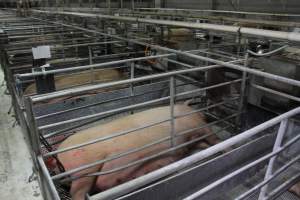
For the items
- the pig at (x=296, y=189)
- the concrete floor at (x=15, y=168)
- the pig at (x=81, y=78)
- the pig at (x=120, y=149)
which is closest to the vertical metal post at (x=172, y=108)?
the pig at (x=120, y=149)

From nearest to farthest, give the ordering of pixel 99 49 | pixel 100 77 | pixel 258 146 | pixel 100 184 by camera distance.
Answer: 1. pixel 258 146
2. pixel 100 184
3. pixel 100 77
4. pixel 99 49

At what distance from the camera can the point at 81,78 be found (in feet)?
11.0

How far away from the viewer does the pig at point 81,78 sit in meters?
3.17

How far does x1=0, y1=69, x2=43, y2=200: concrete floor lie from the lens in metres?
2.17

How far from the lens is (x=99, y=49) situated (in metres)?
4.02

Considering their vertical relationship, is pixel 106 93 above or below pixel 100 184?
above

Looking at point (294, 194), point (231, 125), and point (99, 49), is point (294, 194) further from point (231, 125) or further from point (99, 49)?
point (99, 49)

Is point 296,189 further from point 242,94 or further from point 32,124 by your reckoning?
point 32,124

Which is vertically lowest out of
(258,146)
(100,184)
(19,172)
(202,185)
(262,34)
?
(19,172)

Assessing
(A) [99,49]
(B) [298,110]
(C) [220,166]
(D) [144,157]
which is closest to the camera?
(B) [298,110]

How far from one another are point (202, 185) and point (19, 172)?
172cm

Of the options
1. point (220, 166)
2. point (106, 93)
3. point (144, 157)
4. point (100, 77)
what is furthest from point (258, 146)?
point (100, 77)

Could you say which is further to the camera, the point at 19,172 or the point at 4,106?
the point at 4,106

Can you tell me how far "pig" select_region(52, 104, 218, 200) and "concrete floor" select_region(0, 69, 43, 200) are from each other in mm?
565
